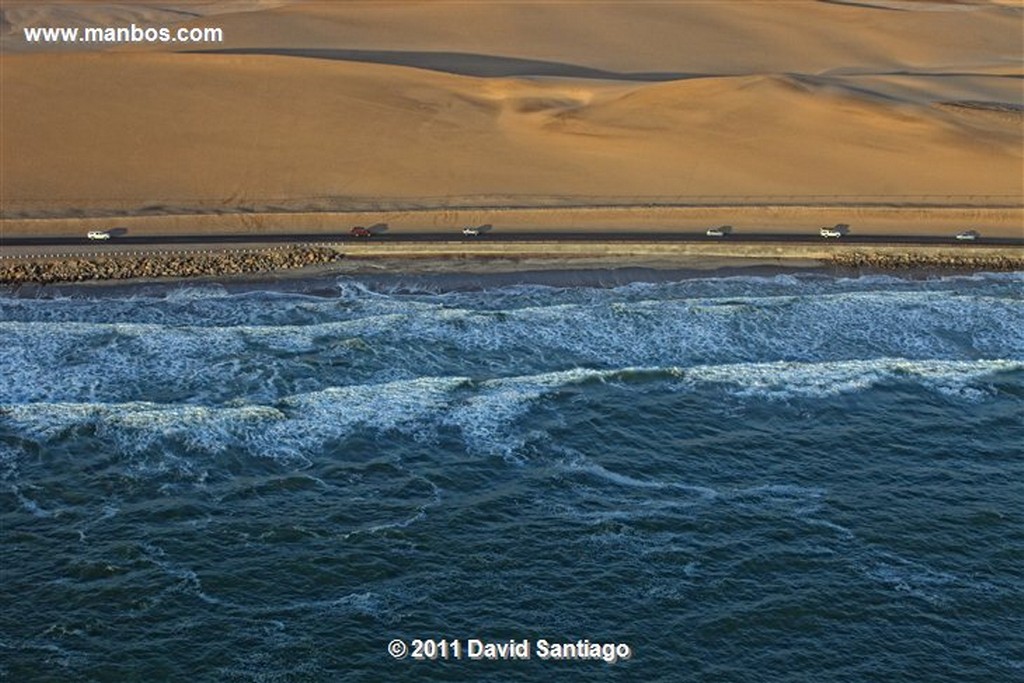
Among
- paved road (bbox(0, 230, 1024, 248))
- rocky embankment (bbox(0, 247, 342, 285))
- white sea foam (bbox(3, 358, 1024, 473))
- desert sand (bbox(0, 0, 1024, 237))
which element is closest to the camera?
white sea foam (bbox(3, 358, 1024, 473))

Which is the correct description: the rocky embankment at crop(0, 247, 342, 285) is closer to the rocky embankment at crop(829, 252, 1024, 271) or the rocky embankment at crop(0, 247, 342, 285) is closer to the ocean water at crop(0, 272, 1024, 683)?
the ocean water at crop(0, 272, 1024, 683)

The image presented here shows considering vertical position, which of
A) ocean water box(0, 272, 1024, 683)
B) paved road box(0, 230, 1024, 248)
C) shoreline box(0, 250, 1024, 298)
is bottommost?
ocean water box(0, 272, 1024, 683)

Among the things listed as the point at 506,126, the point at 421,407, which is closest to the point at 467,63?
the point at 506,126

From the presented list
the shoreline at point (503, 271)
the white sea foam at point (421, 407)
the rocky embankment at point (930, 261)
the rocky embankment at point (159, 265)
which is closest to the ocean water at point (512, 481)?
the white sea foam at point (421, 407)

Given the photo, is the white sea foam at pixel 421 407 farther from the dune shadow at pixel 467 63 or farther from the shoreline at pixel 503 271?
the dune shadow at pixel 467 63

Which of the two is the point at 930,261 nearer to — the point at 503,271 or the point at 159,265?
the point at 503,271

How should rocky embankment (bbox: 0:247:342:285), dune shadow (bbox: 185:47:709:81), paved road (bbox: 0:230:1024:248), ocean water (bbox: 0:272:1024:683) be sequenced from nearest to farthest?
ocean water (bbox: 0:272:1024:683) < rocky embankment (bbox: 0:247:342:285) < paved road (bbox: 0:230:1024:248) < dune shadow (bbox: 185:47:709:81)

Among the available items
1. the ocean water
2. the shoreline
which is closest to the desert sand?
the shoreline
